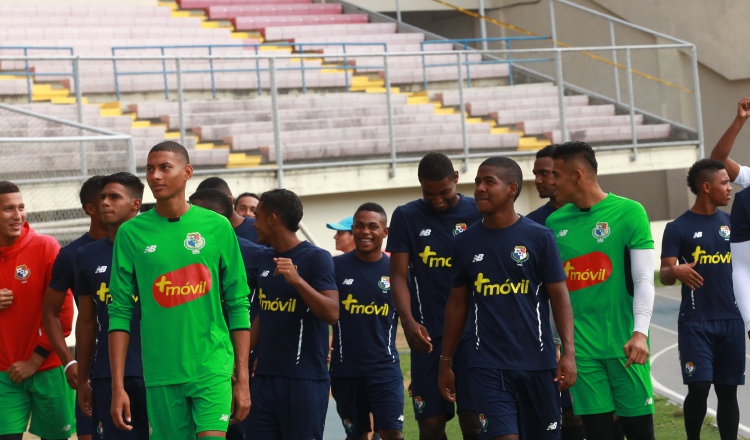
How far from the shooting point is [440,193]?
740 centimetres

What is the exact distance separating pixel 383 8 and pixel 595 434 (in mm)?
21710

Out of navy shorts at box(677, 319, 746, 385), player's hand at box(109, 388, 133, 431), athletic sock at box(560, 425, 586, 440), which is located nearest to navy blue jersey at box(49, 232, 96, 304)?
player's hand at box(109, 388, 133, 431)

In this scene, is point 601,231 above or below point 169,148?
below

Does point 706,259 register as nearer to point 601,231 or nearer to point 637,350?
point 601,231

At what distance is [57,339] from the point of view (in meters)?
6.96

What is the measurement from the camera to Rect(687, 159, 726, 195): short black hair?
8.37 meters

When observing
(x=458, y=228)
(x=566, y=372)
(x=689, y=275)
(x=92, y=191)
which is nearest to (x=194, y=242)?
(x=92, y=191)

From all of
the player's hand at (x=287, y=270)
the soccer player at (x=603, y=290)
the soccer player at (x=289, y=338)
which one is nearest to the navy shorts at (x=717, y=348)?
the soccer player at (x=603, y=290)

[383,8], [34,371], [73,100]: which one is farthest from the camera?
[383,8]

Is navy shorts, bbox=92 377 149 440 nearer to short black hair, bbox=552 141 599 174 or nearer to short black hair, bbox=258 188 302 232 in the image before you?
short black hair, bbox=258 188 302 232

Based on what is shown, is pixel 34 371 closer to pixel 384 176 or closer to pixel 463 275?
pixel 463 275

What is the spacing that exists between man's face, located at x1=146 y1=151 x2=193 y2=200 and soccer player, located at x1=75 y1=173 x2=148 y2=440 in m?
0.86

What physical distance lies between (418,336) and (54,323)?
237 centimetres

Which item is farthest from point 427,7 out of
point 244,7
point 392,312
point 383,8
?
point 392,312
